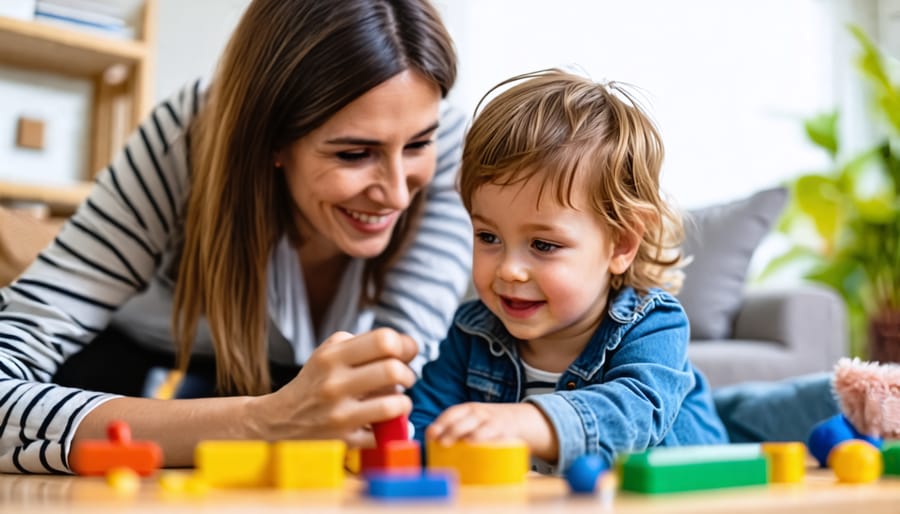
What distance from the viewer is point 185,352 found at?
1.42 meters

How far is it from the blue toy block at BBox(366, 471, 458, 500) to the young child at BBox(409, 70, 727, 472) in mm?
410

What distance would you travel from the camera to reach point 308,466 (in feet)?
1.92

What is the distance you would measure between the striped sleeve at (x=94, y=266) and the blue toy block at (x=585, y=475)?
A: 0.63m

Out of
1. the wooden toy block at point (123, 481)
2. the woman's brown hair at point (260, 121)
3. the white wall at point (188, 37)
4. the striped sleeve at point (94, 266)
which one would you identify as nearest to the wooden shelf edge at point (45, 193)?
the white wall at point (188, 37)

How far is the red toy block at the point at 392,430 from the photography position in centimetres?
78

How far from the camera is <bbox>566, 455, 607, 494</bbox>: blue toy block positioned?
59 centimetres

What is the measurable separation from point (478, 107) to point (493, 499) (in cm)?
69

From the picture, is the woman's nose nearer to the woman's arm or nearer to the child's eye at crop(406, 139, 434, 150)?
the child's eye at crop(406, 139, 434, 150)

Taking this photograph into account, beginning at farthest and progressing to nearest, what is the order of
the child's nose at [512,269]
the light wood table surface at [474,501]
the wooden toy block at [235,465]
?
the child's nose at [512,269] → the wooden toy block at [235,465] → the light wood table surface at [474,501]

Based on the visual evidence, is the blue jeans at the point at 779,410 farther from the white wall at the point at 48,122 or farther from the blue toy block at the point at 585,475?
the white wall at the point at 48,122

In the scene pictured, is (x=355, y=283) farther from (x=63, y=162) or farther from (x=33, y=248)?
(x=63, y=162)

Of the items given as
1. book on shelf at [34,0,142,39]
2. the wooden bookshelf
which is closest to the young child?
the wooden bookshelf

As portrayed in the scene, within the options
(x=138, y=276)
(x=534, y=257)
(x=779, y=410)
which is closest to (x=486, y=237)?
(x=534, y=257)

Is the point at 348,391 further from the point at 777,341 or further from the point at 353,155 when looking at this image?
the point at 777,341
